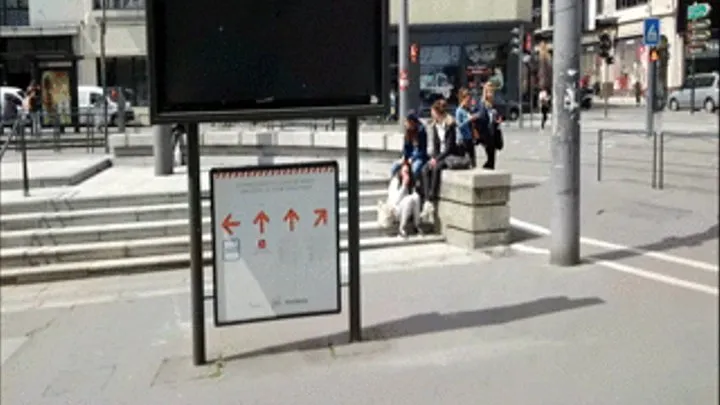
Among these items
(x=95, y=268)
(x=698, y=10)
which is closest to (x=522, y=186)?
(x=95, y=268)

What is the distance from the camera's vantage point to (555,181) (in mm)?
6816

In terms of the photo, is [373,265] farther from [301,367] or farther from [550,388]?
[550,388]

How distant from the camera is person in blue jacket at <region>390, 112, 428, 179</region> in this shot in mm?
8789

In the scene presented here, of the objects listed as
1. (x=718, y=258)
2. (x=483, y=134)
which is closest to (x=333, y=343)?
(x=718, y=258)

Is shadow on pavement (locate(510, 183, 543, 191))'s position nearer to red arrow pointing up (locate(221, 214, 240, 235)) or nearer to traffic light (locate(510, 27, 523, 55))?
traffic light (locate(510, 27, 523, 55))

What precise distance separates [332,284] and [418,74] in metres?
24.5

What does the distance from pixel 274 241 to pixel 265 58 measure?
1232 millimetres

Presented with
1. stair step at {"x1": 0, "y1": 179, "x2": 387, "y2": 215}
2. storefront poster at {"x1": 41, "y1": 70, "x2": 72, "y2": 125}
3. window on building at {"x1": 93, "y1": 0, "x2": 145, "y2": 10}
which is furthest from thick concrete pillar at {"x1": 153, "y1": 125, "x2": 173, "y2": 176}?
storefront poster at {"x1": 41, "y1": 70, "x2": 72, "y2": 125}

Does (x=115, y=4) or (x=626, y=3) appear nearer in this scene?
(x=626, y=3)

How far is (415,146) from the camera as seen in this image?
9000 mm

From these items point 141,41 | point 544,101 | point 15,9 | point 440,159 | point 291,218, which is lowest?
point 291,218

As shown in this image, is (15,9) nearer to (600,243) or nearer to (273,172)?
(273,172)

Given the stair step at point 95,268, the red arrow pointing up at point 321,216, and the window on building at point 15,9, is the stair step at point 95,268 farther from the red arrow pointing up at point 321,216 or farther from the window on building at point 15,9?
the window on building at point 15,9

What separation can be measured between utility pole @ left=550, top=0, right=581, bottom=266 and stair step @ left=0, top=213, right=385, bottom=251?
8.58ft
